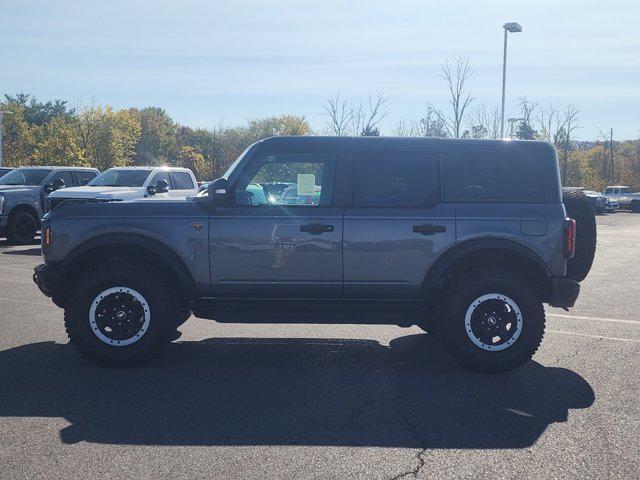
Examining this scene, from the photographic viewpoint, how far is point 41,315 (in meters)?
8.96

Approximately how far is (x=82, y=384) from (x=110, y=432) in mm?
1304

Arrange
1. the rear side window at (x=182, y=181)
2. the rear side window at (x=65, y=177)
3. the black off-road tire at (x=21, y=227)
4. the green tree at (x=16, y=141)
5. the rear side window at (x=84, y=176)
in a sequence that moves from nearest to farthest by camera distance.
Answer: the rear side window at (x=182, y=181)
the black off-road tire at (x=21, y=227)
the rear side window at (x=65, y=177)
the rear side window at (x=84, y=176)
the green tree at (x=16, y=141)

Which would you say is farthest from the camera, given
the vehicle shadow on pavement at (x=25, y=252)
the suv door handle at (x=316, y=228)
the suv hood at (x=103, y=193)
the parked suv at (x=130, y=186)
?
the vehicle shadow on pavement at (x=25, y=252)

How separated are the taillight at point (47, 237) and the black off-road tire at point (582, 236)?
16.1ft

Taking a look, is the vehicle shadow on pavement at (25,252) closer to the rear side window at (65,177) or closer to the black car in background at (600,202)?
the rear side window at (65,177)

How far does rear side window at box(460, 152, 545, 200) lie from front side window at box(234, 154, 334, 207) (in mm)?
1275

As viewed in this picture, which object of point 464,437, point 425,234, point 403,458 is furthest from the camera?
point 425,234

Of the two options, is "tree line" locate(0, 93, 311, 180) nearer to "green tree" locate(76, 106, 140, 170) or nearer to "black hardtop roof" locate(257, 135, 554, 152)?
"green tree" locate(76, 106, 140, 170)

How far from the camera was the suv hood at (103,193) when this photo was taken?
50.1ft

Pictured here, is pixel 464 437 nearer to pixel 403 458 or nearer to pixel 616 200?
pixel 403 458

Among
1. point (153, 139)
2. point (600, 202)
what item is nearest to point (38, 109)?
point (153, 139)

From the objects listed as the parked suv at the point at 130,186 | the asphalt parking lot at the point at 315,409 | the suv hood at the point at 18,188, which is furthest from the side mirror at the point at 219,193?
the suv hood at the point at 18,188

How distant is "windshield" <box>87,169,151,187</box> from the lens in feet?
55.1

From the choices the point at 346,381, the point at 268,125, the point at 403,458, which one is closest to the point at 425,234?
the point at 346,381
